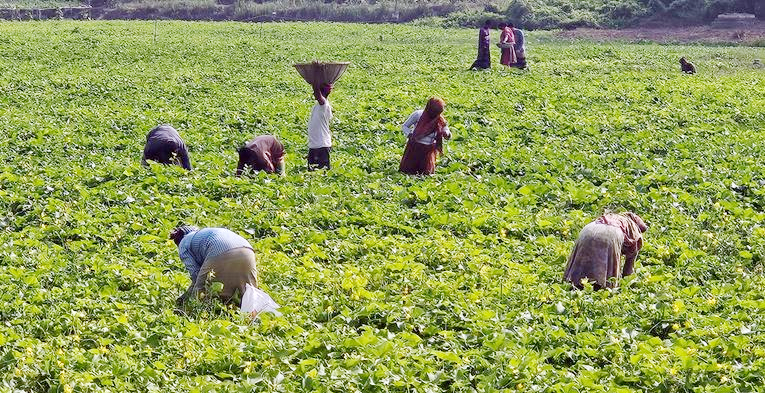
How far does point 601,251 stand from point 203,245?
3.24 m

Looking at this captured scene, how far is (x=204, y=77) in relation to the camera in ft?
82.9

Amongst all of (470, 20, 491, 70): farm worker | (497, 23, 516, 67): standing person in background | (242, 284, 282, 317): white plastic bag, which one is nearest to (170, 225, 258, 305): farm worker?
(242, 284, 282, 317): white plastic bag

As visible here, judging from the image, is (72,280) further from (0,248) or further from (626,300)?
(626,300)

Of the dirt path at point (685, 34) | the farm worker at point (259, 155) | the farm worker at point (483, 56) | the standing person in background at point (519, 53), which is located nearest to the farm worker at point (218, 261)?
the farm worker at point (259, 155)

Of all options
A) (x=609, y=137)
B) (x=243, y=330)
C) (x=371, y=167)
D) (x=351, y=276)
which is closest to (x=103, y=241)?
(x=351, y=276)

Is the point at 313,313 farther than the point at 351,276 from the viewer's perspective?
No

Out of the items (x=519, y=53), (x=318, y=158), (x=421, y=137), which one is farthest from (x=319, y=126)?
(x=519, y=53)

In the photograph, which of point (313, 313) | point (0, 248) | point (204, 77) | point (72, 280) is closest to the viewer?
point (313, 313)

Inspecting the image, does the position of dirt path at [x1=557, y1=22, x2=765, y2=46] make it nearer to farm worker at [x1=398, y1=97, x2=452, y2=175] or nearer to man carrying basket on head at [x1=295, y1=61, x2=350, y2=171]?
farm worker at [x1=398, y1=97, x2=452, y2=175]

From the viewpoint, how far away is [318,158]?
1447 cm

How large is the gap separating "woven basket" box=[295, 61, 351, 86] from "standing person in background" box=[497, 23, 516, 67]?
39.9ft

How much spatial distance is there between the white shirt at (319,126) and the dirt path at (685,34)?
27.5 meters

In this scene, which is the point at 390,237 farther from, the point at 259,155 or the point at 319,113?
the point at 319,113

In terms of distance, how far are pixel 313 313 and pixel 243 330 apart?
2.66 ft
